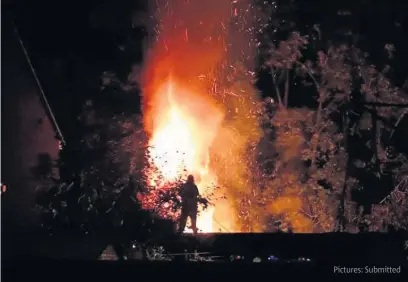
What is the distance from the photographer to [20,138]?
12719 mm

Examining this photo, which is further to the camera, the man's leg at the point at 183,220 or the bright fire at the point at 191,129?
the bright fire at the point at 191,129

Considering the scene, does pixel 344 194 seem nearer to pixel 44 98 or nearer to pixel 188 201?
pixel 188 201

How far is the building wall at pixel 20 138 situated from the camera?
11.4 metres

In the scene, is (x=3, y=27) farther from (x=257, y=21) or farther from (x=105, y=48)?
(x=257, y=21)

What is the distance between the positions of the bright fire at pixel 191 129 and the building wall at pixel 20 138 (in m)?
2.20

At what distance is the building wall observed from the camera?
11.4m

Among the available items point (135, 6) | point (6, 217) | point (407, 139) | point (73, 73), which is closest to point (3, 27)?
point (73, 73)

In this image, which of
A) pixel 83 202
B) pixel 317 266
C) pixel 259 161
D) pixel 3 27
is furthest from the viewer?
pixel 259 161

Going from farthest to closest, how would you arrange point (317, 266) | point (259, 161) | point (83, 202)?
point (259, 161) < point (83, 202) < point (317, 266)

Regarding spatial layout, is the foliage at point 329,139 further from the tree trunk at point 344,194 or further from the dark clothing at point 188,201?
the dark clothing at point 188,201

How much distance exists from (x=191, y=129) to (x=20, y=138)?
3.46 metres

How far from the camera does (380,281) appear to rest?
302 inches

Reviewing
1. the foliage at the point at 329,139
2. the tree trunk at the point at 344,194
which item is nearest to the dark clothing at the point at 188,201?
the foliage at the point at 329,139

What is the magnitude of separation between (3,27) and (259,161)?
536cm
